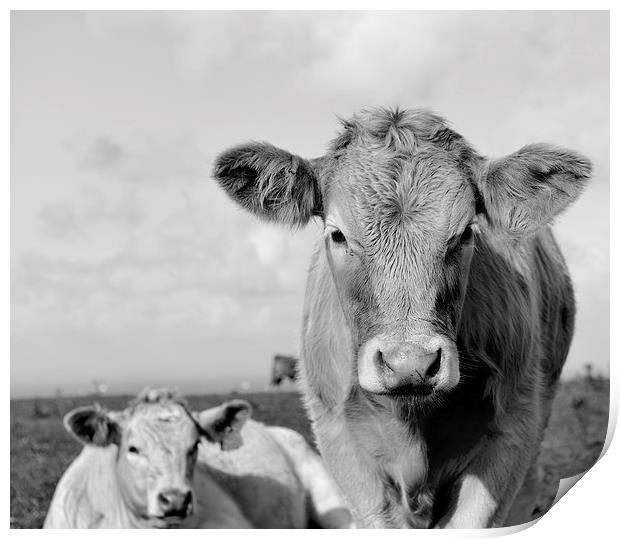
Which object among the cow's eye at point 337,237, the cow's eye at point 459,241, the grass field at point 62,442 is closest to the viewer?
the cow's eye at point 459,241

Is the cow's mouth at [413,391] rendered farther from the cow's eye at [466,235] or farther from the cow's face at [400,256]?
the cow's eye at [466,235]

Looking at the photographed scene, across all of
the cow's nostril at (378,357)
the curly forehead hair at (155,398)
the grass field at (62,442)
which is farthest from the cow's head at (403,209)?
the curly forehead hair at (155,398)

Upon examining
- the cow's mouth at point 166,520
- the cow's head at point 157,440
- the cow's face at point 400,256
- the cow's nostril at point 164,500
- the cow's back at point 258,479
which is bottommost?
the cow's back at point 258,479

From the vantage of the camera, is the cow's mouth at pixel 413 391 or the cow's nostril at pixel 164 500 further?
the cow's nostril at pixel 164 500

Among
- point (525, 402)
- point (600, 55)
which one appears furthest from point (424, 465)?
point (600, 55)

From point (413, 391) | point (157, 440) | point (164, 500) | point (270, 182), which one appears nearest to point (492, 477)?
point (413, 391)

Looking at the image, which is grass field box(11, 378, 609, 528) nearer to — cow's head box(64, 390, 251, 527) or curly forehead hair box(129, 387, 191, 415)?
cow's head box(64, 390, 251, 527)

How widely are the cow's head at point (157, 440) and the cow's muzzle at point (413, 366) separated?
94.5 inches

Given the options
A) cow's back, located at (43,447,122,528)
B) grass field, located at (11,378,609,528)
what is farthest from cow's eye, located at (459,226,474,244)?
cow's back, located at (43,447,122,528)

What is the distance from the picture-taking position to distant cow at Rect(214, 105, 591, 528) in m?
2.99

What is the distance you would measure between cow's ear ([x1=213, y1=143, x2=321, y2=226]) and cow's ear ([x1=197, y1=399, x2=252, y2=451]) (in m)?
2.30

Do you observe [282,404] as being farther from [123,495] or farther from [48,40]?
[48,40]

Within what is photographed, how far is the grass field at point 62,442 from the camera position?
466 cm

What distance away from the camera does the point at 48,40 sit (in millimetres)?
4168
